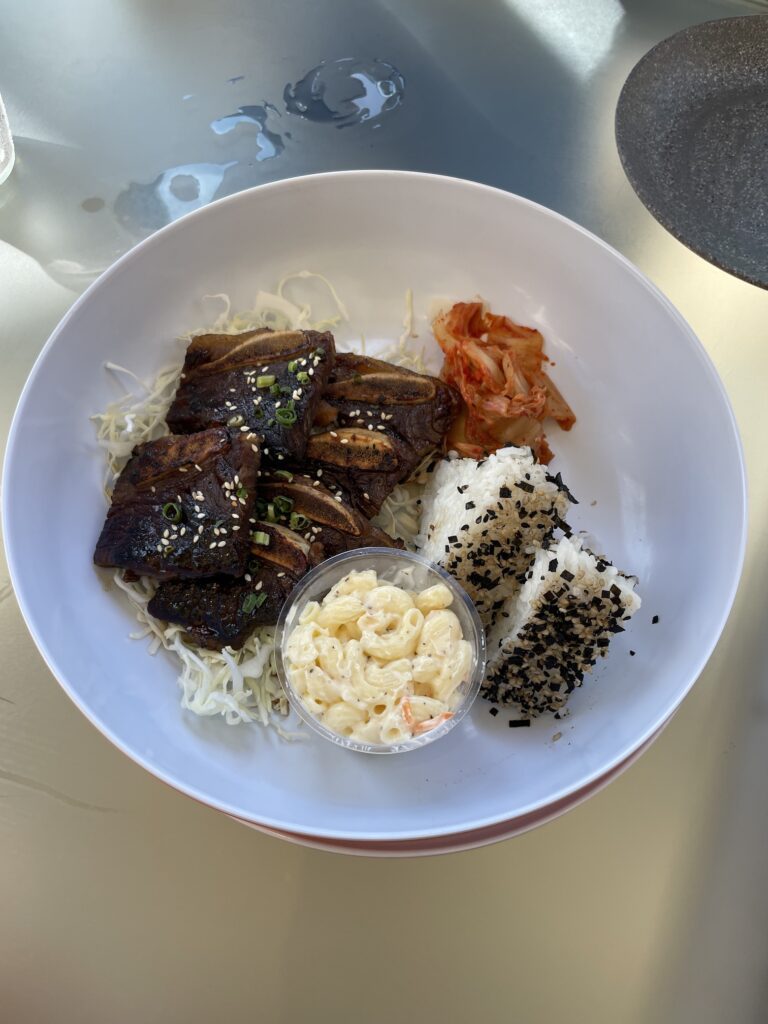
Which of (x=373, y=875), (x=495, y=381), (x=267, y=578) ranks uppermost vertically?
(x=495, y=381)

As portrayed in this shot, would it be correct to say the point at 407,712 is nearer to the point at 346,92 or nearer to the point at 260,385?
the point at 260,385

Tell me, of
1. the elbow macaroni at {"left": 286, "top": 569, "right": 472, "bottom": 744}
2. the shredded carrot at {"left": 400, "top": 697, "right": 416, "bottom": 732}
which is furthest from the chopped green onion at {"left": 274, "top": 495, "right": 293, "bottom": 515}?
the shredded carrot at {"left": 400, "top": 697, "right": 416, "bottom": 732}

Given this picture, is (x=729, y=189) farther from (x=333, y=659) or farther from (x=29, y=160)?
(x=29, y=160)

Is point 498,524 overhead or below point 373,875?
overhead

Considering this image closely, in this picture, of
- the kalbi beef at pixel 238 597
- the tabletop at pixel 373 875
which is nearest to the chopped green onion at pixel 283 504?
the kalbi beef at pixel 238 597

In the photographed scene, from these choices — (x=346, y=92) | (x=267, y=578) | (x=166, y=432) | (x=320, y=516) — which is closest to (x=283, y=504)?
(x=320, y=516)
